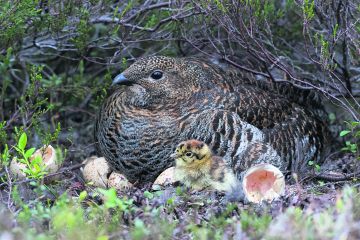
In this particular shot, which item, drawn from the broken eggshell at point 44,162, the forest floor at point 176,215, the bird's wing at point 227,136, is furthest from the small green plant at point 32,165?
the bird's wing at point 227,136

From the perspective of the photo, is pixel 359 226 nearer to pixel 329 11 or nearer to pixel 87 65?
pixel 329 11

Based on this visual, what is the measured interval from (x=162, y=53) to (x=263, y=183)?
2.28 metres

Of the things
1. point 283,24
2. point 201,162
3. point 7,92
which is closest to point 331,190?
point 201,162

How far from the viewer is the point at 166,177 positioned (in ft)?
18.4

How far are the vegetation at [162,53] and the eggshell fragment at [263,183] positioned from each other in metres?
0.14

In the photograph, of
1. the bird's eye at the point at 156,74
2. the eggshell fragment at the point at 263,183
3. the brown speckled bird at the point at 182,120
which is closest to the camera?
the eggshell fragment at the point at 263,183

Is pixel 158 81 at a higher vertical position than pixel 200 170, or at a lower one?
higher

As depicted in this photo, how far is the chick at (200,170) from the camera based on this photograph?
535 cm

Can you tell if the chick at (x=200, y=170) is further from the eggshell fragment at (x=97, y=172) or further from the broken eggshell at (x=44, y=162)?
the broken eggshell at (x=44, y=162)

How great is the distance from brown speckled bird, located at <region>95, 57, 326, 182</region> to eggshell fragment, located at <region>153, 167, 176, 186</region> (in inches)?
7.3

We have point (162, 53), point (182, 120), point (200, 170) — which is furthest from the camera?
point (162, 53)

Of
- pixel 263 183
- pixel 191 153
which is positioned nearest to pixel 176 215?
pixel 191 153

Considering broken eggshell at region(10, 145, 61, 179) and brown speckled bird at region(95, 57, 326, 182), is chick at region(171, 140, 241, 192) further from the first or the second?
broken eggshell at region(10, 145, 61, 179)

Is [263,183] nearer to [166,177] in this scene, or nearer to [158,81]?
[166,177]
